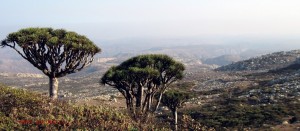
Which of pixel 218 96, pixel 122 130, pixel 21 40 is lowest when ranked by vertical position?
pixel 218 96

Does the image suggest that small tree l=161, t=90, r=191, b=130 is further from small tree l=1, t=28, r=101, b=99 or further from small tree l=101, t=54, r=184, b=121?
small tree l=1, t=28, r=101, b=99

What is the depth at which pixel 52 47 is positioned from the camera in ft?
91.6

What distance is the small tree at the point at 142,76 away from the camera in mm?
30719

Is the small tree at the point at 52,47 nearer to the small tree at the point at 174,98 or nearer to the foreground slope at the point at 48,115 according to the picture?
the foreground slope at the point at 48,115

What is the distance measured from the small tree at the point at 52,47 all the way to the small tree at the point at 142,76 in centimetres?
299

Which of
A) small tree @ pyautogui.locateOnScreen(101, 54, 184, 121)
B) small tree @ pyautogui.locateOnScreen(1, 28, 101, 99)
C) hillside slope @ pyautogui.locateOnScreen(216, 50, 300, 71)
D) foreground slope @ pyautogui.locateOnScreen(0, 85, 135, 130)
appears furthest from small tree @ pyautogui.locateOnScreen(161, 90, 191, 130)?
hillside slope @ pyautogui.locateOnScreen(216, 50, 300, 71)

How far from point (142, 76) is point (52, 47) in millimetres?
7102

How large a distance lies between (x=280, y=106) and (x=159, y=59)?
2551cm

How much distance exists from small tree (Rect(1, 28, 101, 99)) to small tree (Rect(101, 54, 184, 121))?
2.99m

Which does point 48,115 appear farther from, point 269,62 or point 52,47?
point 269,62

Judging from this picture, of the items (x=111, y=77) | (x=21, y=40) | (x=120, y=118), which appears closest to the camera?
(x=120, y=118)

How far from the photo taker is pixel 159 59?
1320 inches

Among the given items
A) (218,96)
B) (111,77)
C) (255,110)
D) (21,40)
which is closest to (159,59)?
(111,77)

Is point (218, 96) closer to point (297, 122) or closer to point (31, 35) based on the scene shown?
point (297, 122)
